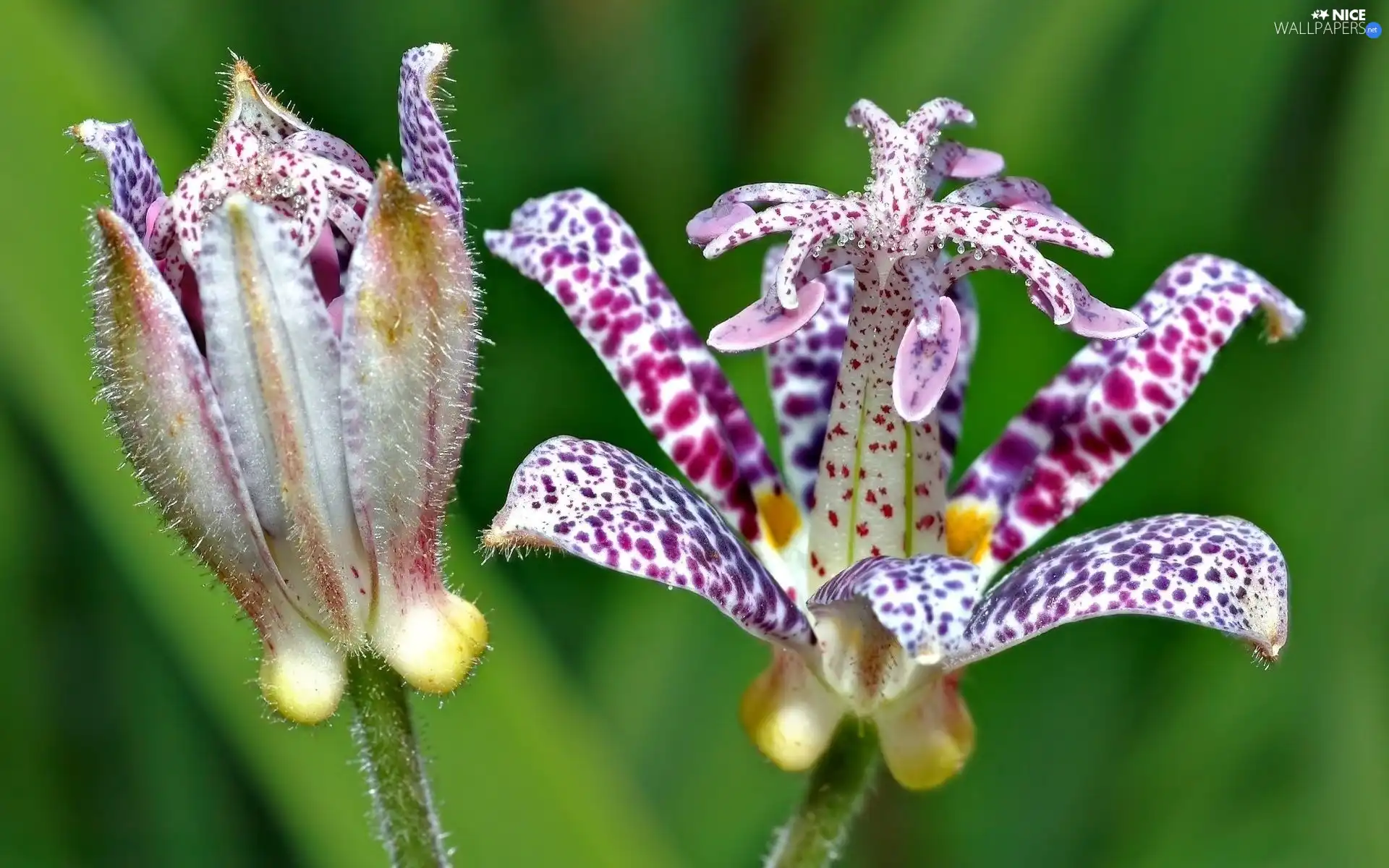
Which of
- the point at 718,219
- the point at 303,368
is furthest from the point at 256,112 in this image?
the point at 718,219

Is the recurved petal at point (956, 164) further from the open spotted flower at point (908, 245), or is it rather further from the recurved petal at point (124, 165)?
the recurved petal at point (124, 165)

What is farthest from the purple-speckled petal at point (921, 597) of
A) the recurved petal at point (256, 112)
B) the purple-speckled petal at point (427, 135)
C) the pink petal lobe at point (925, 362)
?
the recurved petal at point (256, 112)

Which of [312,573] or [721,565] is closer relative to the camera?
[312,573]

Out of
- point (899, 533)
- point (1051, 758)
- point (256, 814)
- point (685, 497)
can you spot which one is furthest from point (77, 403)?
point (1051, 758)

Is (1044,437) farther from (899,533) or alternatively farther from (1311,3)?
(1311,3)

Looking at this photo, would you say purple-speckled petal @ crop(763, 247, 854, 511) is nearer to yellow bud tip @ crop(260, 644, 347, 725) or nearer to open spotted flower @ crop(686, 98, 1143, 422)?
open spotted flower @ crop(686, 98, 1143, 422)

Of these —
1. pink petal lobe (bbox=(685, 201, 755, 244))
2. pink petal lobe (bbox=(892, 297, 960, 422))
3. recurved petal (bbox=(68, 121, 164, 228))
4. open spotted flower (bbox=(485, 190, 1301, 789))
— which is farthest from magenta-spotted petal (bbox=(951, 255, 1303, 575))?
recurved petal (bbox=(68, 121, 164, 228))
